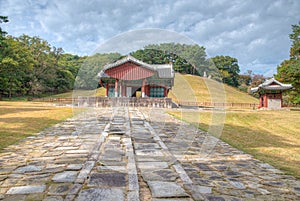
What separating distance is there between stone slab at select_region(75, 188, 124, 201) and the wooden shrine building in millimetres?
17035

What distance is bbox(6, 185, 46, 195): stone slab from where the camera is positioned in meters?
2.64

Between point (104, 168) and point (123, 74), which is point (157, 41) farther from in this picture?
point (123, 74)

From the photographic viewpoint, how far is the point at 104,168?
3.45m

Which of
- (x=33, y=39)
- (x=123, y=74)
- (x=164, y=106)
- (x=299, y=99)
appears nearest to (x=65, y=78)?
(x=33, y=39)

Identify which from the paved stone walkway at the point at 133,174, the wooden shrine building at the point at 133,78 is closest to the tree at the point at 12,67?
the wooden shrine building at the point at 133,78

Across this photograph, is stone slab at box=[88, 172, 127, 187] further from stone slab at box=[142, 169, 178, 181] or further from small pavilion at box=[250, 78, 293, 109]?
small pavilion at box=[250, 78, 293, 109]

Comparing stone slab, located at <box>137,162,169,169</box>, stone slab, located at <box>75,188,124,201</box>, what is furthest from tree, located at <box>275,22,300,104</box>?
stone slab, located at <box>75,188,124,201</box>

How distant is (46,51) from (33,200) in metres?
49.4

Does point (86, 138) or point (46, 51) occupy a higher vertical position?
point (46, 51)

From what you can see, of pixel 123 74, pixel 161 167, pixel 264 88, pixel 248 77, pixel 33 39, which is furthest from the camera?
pixel 248 77

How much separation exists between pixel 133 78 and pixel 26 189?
22.1 m

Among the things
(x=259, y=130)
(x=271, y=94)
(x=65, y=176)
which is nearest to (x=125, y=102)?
(x=259, y=130)

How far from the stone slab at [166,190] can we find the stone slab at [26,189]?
4.87 ft

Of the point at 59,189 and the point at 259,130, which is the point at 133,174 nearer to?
the point at 59,189
